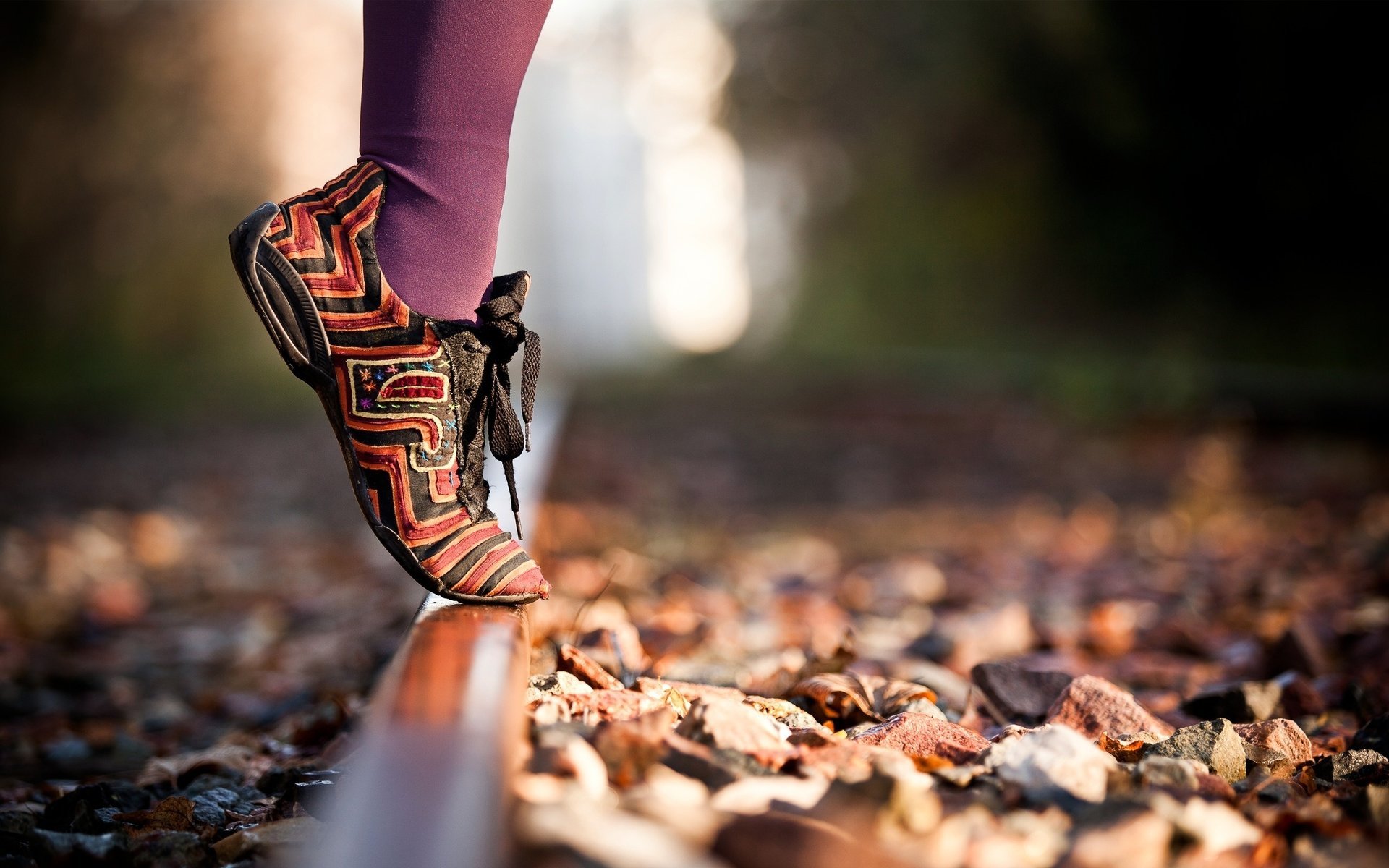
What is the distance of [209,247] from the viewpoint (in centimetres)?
1173

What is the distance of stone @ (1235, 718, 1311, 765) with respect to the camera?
1187 millimetres

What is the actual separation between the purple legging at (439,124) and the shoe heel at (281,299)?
0.35ft

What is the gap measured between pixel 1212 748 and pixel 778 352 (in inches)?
466

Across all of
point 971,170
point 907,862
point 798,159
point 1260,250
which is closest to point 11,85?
point 798,159

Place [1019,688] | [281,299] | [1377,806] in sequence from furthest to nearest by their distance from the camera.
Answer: [1019,688] → [281,299] → [1377,806]

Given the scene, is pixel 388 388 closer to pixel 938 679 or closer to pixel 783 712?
pixel 783 712

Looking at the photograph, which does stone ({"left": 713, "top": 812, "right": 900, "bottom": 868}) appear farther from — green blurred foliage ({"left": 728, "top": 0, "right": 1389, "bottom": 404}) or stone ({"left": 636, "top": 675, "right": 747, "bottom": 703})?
green blurred foliage ({"left": 728, "top": 0, "right": 1389, "bottom": 404})

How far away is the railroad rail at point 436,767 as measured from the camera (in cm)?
67

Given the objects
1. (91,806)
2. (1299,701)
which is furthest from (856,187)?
(91,806)

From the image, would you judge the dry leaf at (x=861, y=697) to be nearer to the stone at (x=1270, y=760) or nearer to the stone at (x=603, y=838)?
the stone at (x=1270, y=760)

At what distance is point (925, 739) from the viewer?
1101 mm

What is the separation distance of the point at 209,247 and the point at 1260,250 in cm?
941

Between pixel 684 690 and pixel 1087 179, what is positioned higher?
pixel 1087 179

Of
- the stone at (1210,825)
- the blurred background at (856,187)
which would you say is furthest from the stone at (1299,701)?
the blurred background at (856,187)
